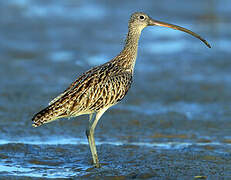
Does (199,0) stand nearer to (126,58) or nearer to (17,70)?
(17,70)

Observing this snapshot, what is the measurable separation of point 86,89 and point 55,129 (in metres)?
2.20

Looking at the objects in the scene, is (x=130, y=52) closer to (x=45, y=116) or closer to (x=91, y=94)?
(x=91, y=94)

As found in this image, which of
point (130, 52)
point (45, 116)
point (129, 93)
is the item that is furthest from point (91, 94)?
point (129, 93)

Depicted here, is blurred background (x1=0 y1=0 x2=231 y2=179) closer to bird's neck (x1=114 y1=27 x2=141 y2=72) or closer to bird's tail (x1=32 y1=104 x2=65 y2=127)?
bird's tail (x1=32 y1=104 x2=65 y2=127)

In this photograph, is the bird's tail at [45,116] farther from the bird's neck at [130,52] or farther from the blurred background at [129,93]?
the bird's neck at [130,52]

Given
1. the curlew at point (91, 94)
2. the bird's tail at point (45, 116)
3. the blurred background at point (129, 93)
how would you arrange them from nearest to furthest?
1. the bird's tail at point (45, 116)
2. the curlew at point (91, 94)
3. the blurred background at point (129, 93)

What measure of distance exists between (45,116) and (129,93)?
15.1 feet

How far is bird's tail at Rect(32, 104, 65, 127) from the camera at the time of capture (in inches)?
299

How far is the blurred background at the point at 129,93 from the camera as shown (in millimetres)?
8211

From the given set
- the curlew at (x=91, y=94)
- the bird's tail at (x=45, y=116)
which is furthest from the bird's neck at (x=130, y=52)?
the bird's tail at (x=45, y=116)

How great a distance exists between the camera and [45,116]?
7.62 metres

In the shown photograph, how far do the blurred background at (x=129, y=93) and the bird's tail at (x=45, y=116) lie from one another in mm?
672

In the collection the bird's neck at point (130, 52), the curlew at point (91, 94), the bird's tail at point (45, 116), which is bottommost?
the bird's tail at point (45, 116)

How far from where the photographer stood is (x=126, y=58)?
844cm
